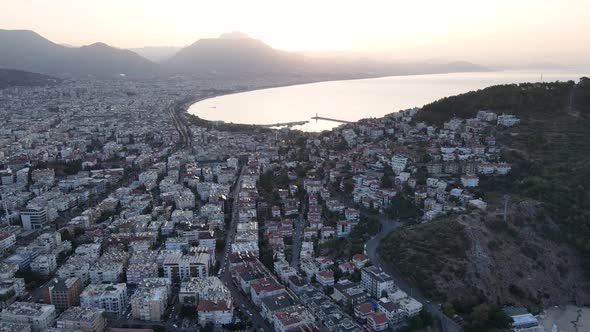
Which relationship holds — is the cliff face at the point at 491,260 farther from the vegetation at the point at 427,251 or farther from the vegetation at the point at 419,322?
the vegetation at the point at 419,322

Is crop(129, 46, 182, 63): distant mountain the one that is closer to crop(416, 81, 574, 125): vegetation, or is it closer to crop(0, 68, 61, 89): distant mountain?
crop(0, 68, 61, 89): distant mountain

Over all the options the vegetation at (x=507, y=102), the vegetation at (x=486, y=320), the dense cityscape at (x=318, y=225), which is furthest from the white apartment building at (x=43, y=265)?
the vegetation at (x=507, y=102)

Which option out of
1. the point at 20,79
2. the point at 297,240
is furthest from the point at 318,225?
the point at 20,79

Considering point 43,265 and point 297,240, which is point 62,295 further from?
point 297,240

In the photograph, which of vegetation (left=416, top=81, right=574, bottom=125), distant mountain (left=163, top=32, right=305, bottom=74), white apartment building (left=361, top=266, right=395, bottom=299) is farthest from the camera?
distant mountain (left=163, top=32, right=305, bottom=74)

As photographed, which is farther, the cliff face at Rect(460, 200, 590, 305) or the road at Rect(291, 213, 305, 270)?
the road at Rect(291, 213, 305, 270)

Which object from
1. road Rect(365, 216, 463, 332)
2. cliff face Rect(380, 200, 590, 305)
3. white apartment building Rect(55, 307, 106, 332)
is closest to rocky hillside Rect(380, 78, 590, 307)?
cliff face Rect(380, 200, 590, 305)

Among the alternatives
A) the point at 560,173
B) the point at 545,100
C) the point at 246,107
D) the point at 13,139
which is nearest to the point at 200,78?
the point at 246,107
